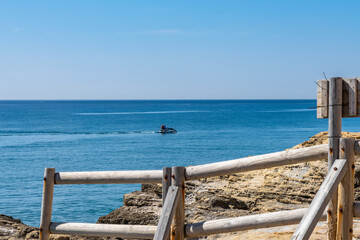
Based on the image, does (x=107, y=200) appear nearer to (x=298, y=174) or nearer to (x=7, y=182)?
(x=7, y=182)

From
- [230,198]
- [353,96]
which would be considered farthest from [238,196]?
[353,96]

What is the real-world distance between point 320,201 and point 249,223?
886 millimetres

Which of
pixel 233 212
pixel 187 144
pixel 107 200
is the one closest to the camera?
pixel 233 212

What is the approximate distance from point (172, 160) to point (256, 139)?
19.9 metres

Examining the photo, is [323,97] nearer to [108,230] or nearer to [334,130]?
[334,130]

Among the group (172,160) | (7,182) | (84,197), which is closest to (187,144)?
(172,160)

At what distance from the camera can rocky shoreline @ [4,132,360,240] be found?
31.0 ft

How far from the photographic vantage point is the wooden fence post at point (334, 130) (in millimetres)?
4922

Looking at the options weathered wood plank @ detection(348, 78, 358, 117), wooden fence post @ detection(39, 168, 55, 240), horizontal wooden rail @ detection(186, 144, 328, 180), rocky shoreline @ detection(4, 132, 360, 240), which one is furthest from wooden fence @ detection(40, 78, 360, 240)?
rocky shoreline @ detection(4, 132, 360, 240)

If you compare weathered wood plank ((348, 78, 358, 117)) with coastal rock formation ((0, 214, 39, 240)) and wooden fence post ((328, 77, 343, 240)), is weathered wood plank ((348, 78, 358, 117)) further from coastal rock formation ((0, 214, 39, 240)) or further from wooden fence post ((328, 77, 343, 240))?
coastal rock formation ((0, 214, 39, 240))

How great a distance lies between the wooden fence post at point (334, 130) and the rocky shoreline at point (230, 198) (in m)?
4.20

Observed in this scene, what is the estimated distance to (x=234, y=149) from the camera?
4512cm

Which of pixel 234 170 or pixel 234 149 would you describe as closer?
pixel 234 170

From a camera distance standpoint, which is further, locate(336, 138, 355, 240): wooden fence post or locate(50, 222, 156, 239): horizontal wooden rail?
locate(50, 222, 156, 239): horizontal wooden rail
